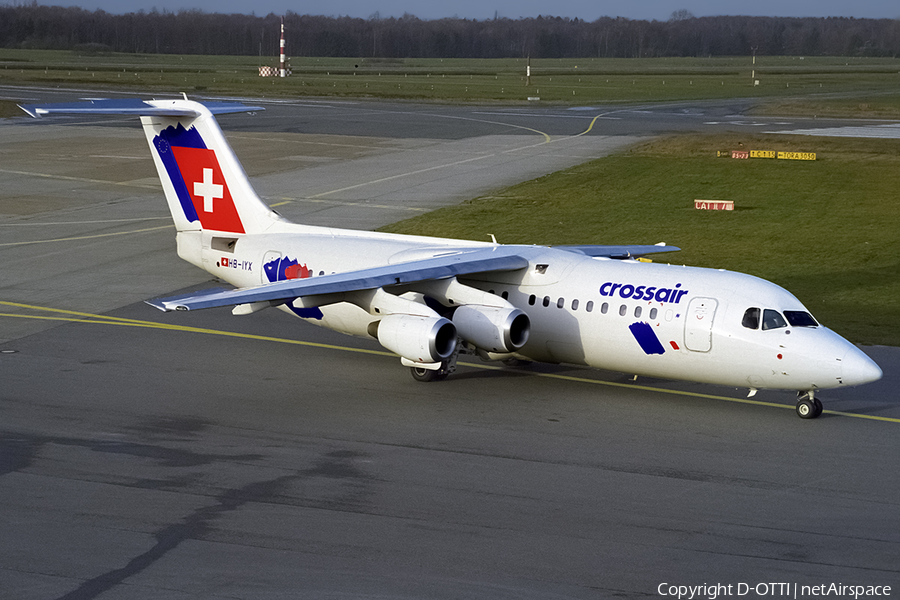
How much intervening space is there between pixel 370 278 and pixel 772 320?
8781mm

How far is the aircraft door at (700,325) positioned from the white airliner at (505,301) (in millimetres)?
30

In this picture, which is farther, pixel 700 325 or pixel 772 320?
pixel 700 325

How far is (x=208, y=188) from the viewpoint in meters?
28.5

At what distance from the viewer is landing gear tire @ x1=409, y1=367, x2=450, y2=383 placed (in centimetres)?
2448

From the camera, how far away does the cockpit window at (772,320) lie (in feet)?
72.4

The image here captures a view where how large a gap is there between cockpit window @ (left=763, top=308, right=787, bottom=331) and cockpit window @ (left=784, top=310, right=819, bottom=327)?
149 millimetres

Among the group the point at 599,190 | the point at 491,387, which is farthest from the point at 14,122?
the point at 491,387

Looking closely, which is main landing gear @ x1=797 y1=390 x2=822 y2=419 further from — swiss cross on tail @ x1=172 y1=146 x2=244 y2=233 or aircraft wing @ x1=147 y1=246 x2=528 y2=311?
swiss cross on tail @ x1=172 y1=146 x2=244 y2=233

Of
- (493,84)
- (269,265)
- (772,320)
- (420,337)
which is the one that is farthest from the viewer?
(493,84)

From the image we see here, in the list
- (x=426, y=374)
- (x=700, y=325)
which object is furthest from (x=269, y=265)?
(x=700, y=325)

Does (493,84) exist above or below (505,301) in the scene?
above

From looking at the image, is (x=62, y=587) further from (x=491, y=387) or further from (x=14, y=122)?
(x=14, y=122)

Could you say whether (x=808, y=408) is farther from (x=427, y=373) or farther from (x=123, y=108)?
(x=123, y=108)

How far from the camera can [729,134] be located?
74.0m
